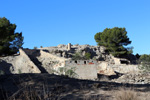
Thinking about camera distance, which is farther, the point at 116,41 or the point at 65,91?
the point at 116,41

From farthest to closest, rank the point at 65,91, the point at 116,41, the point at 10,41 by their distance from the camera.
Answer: the point at 116,41, the point at 10,41, the point at 65,91

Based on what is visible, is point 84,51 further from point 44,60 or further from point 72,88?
point 72,88

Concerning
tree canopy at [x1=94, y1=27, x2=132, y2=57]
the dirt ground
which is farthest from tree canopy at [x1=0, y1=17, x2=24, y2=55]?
the dirt ground

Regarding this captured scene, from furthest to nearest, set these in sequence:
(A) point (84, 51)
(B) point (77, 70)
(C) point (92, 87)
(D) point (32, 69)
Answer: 1. (A) point (84, 51)
2. (D) point (32, 69)
3. (B) point (77, 70)
4. (C) point (92, 87)

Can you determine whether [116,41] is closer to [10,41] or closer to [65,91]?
[10,41]

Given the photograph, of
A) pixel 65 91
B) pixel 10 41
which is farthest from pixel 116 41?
pixel 65 91

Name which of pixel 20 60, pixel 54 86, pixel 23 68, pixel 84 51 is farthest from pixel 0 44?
→ pixel 54 86

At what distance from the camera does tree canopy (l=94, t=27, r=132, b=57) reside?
117ft

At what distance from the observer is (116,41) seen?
3559 centimetres

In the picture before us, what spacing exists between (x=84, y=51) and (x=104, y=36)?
473cm

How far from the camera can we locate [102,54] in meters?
36.6

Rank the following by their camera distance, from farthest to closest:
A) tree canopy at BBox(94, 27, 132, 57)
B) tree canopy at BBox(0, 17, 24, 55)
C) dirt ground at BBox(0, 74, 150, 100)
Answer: tree canopy at BBox(94, 27, 132, 57)
tree canopy at BBox(0, 17, 24, 55)
dirt ground at BBox(0, 74, 150, 100)

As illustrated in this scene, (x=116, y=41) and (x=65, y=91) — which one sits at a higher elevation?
(x=116, y=41)

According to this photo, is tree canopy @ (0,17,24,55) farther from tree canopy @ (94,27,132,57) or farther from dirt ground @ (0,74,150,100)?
dirt ground @ (0,74,150,100)
